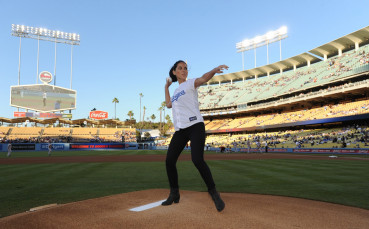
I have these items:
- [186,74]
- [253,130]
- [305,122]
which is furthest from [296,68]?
[186,74]

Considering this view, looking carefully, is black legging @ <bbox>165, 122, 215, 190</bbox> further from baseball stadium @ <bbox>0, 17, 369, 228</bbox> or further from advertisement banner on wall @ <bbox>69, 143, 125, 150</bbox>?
advertisement banner on wall @ <bbox>69, 143, 125, 150</bbox>

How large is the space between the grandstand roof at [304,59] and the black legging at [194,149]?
1998 inches

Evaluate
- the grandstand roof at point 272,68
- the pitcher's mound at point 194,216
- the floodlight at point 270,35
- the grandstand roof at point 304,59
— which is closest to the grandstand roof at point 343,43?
the grandstand roof at point 304,59

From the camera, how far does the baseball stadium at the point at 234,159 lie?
10.5ft

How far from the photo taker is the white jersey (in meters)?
3.56

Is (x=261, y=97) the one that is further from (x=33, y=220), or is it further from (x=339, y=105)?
(x=33, y=220)

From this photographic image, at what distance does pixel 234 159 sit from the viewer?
18.8m

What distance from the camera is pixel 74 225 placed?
2.75 meters

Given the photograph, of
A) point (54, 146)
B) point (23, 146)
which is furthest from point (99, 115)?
point (23, 146)

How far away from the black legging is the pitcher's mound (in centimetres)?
42

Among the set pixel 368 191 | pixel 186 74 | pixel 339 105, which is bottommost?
pixel 368 191

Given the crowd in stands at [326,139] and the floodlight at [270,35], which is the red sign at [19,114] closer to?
the crowd in stands at [326,139]

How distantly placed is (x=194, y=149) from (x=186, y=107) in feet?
2.12

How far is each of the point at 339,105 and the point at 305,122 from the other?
6.01 meters
